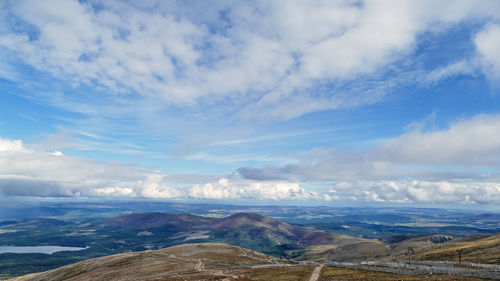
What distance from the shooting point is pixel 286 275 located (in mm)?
94375

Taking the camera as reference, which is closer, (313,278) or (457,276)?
(457,276)

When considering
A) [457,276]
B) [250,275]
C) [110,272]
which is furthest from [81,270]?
[457,276]

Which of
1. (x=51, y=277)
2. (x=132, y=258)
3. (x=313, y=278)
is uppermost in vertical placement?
(x=313, y=278)

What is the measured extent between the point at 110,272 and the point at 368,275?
321 ft

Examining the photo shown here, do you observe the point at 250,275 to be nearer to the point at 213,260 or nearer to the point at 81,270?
the point at 213,260

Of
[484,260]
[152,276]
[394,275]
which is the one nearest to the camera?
[394,275]

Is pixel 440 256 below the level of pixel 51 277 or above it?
above

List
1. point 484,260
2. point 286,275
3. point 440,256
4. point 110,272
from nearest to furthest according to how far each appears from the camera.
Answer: point 286,275 < point 484,260 < point 110,272 < point 440,256

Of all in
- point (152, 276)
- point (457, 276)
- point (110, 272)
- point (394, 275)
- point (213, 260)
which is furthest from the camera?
point (213, 260)

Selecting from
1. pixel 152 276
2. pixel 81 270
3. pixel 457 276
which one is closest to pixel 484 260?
pixel 457 276

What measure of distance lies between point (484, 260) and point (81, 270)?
171m

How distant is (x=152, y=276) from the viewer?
104750 millimetres

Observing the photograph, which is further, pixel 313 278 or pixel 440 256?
pixel 440 256

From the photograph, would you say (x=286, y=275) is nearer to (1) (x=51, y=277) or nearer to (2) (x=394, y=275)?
(2) (x=394, y=275)
